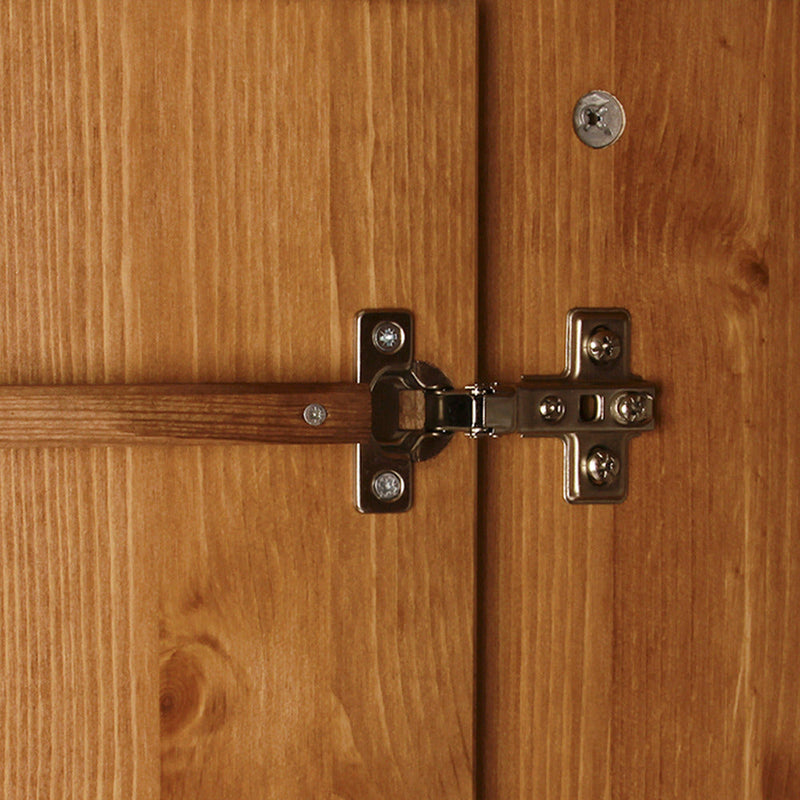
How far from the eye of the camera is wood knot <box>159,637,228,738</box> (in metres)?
0.48

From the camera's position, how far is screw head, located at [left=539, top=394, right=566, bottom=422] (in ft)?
1.63

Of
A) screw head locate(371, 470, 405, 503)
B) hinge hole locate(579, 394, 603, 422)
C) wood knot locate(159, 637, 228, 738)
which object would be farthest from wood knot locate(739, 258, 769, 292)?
wood knot locate(159, 637, 228, 738)

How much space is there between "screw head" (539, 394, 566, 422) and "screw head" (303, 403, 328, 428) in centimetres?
11

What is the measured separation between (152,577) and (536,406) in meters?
0.20

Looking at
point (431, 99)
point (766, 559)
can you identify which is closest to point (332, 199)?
point (431, 99)

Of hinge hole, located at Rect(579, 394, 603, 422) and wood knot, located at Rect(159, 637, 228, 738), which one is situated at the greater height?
hinge hole, located at Rect(579, 394, 603, 422)

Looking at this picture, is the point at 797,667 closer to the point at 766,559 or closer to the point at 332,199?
the point at 766,559

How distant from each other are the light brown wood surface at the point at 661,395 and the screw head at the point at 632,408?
1cm

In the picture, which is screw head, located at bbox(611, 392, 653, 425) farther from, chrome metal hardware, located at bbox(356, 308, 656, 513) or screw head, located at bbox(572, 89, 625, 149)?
screw head, located at bbox(572, 89, 625, 149)

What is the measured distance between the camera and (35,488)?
467mm

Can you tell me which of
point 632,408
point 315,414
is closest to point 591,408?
point 632,408

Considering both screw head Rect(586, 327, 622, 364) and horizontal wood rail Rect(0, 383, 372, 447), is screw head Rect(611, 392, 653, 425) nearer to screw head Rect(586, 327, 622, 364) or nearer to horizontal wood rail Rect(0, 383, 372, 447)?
screw head Rect(586, 327, 622, 364)

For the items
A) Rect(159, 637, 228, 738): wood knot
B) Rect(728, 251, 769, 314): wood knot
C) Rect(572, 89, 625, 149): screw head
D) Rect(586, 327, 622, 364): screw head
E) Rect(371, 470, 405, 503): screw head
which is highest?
Rect(572, 89, 625, 149): screw head

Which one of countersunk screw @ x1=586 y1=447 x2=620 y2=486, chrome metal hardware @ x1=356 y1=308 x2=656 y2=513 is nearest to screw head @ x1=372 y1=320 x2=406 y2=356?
chrome metal hardware @ x1=356 y1=308 x2=656 y2=513
